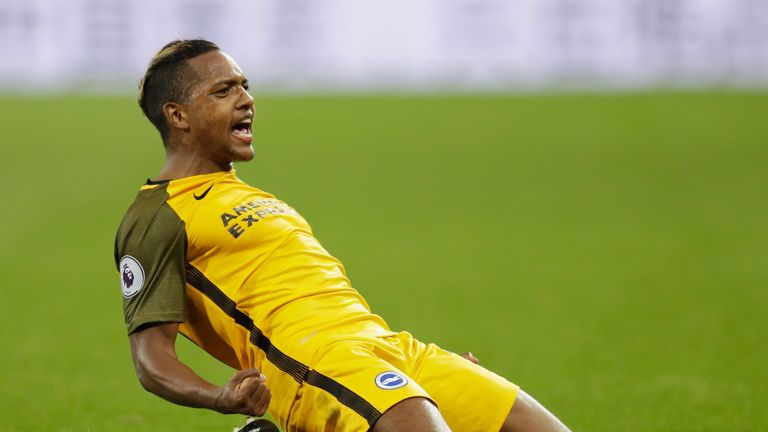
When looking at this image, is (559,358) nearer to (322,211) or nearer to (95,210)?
(322,211)

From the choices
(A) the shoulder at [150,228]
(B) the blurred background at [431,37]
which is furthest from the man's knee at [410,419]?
(B) the blurred background at [431,37]

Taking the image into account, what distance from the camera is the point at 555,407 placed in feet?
19.3

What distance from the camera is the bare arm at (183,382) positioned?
3.42 m

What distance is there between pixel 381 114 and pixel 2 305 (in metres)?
11.2

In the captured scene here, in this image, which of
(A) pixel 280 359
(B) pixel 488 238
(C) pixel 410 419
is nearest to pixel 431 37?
(B) pixel 488 238

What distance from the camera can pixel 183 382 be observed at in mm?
3555

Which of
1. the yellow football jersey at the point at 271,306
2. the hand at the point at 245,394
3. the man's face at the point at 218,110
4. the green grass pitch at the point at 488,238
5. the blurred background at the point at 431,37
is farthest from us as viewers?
the blurred background at the point at 431,37

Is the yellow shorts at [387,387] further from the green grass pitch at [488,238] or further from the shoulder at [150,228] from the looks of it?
the green grass pitch at [488,238]

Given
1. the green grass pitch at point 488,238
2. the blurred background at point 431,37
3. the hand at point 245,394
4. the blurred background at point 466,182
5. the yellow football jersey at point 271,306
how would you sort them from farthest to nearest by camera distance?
the blurred background at point 431,37 < the blurred background at point 466,182 < the green grass pitch at point 488,238 < the yellow football jersey at point 271,306 < the hand at point 245,394

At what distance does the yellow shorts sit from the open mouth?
0.84 m

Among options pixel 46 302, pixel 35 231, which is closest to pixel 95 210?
pixel 35 231

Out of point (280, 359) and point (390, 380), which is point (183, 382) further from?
point (390, 380)

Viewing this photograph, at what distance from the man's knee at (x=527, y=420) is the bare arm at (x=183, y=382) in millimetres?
858

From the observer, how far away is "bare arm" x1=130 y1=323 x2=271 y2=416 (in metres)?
3.42
